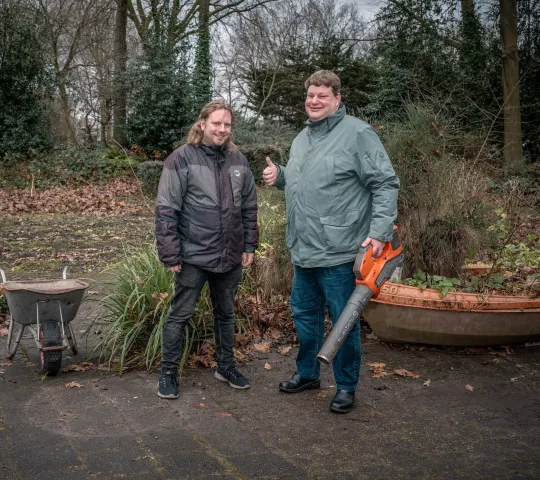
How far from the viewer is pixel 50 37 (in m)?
21.9

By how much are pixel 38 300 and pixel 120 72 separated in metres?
18.4

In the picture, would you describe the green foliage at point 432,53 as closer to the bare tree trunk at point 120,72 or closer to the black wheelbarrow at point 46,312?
the bare tree trunk at point 120,72

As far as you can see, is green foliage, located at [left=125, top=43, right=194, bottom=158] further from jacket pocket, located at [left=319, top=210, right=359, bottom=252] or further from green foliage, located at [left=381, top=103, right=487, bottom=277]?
jacket pocket, located at [left=319, top=210, right=359, bottom=252]

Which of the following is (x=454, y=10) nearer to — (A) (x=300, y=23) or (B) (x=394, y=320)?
(A) (x=300, y=23)

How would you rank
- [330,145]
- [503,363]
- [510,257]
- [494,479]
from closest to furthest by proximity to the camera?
[494,479] < [330,145] < [503,363] < [510,257]

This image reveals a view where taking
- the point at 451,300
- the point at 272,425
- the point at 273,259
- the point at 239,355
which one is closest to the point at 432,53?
the point at 273,259

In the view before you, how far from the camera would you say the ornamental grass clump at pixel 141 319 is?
16.9 feet

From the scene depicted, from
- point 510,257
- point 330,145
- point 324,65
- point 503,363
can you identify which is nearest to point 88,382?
point 330,145

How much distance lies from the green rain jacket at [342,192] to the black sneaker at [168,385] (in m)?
1.17

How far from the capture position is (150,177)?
1816 cm

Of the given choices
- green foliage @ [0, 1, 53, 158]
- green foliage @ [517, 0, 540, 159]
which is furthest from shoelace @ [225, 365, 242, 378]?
green foliage @ [0, 1, 53, 158]

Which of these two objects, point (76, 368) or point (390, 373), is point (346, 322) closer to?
point (390, 373)

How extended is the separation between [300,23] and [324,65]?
193 cm

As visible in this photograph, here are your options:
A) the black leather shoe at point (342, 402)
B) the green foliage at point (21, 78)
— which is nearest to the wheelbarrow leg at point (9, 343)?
the black leather shoe at point (342, 402)
